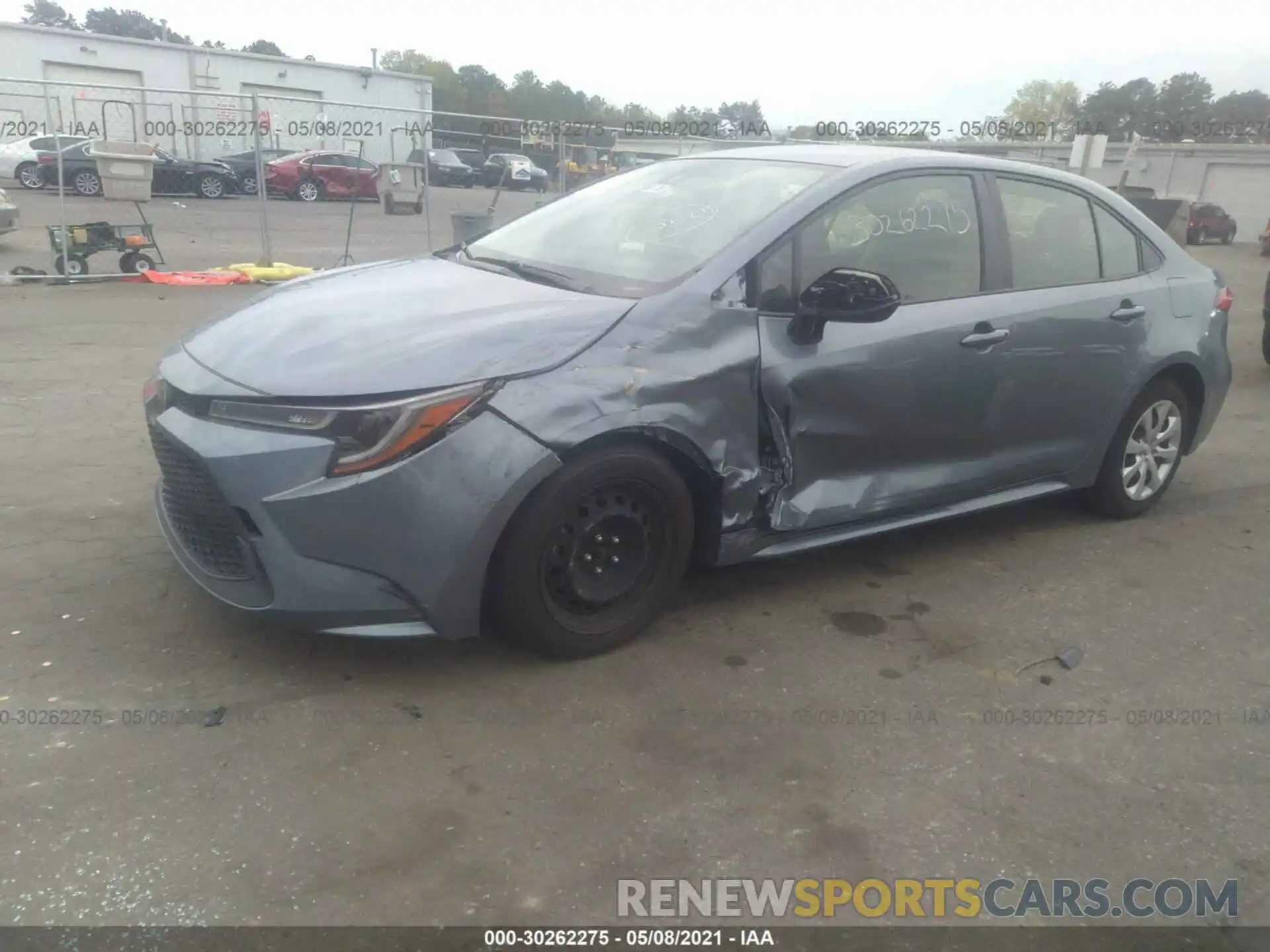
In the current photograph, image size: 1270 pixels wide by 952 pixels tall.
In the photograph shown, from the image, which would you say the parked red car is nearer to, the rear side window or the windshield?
the windshield

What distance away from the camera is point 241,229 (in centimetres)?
1730

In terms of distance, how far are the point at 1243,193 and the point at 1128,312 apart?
3683cm

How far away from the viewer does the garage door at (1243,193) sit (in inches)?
1391

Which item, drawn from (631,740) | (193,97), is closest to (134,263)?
(193,97)

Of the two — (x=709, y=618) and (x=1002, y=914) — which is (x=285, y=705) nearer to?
(x=709, y=618)

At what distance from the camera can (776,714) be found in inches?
133

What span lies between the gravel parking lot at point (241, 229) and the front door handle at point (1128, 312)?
27.9 ft

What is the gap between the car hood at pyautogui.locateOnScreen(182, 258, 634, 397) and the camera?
3197 millimetres

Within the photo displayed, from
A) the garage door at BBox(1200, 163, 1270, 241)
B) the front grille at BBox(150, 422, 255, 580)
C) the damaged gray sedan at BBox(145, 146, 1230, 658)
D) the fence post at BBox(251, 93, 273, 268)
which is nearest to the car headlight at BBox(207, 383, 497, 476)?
the damaged gray sedan at BBox(145, 146, 1230, 658)

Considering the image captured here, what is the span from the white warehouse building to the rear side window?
10.2 metres

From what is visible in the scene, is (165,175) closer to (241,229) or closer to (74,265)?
(241,229)

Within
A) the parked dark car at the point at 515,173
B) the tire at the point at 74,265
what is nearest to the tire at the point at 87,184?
the tire at the point at 74,265

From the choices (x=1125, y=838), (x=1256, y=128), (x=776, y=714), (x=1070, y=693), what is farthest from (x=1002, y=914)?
(x=1256, y=128)

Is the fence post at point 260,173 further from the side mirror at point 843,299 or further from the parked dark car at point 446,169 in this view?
the side mirror at point 843,299
